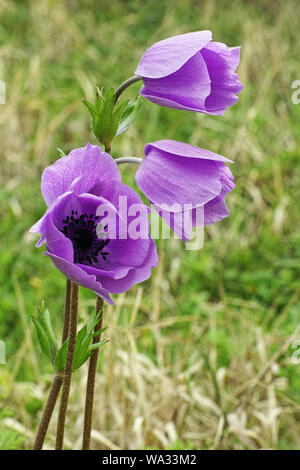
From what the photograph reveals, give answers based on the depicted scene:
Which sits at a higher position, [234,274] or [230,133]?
[230,133]

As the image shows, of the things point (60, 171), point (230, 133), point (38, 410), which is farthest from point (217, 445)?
point (230, 133)

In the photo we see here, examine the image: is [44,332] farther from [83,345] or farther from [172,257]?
[172,257]

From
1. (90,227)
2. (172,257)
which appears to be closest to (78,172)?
(90,227)

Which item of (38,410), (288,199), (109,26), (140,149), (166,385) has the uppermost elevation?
(109,26)

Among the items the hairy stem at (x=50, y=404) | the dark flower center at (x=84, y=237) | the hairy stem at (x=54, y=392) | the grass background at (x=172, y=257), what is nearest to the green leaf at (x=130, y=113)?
the grass background at (x=172, y=257)

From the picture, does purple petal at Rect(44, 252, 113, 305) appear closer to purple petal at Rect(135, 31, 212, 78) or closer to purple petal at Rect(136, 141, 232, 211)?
purple petal at Rect(136, 141, 232, 211)

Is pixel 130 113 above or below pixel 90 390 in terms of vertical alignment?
above

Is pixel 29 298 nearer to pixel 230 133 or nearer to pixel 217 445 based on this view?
pixel 217 445

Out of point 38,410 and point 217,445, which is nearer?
point 217,445
